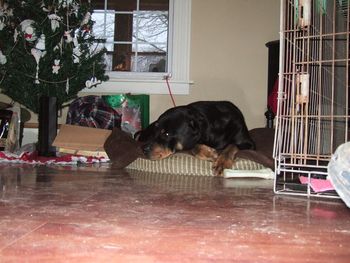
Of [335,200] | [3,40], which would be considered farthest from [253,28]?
[335,200]

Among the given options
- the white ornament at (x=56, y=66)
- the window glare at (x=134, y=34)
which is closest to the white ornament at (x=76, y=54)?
the white ornament at (x=56, y=66)

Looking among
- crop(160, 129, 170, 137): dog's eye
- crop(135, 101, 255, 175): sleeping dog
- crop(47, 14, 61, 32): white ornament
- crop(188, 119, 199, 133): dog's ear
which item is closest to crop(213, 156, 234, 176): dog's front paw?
crop(135, 101, 255, 175): sleeping dog

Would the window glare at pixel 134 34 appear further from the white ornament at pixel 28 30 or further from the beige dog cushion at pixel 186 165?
the beige dog cushion at pixel 186 165

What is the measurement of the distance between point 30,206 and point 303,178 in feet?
3.53

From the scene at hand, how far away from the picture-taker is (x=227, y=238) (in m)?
0.90

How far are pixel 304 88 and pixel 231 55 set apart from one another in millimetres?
2391

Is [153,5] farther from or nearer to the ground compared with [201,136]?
farther from the ground

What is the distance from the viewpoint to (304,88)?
1.48 m

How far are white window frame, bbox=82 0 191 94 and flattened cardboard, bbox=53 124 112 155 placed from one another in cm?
85

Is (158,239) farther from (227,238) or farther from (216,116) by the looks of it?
(216,116)

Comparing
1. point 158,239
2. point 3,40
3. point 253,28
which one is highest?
point 253,28

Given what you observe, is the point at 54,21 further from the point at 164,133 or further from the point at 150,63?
the point at 164,133

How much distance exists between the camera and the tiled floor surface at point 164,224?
30.9 inches

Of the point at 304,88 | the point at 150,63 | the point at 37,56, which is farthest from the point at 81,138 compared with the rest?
the point at 304,88
